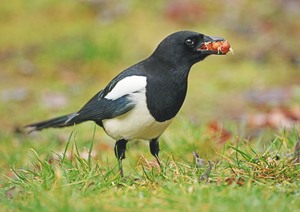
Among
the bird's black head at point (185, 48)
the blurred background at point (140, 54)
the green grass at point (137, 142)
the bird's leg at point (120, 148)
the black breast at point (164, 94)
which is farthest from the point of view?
the blurred background at point (140, 54)

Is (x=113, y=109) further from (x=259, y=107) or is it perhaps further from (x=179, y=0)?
(x=179, y=0)

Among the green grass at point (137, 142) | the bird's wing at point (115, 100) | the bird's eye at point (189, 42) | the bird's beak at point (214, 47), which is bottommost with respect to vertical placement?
the green grass at point (137, 142)

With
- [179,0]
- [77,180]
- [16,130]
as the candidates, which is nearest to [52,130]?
[16,130]

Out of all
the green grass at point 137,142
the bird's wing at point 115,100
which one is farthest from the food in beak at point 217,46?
the green grass at point 137,142

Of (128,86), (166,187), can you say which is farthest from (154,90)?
(166,187)

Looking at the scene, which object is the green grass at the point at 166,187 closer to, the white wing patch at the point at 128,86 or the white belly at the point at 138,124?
the white belly at the point at 138,124
